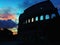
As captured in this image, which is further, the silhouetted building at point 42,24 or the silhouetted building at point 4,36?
the silhouetted building at point 4,36

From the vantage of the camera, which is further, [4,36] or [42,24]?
[4,36]

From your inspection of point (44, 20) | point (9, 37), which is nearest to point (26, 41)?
point (44, 20)

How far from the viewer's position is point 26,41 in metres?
40.7

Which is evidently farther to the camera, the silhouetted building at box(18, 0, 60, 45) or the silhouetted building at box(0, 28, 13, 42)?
the silhouetted building at box(0, 28, 13, 42)

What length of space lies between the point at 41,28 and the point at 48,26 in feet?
5.87

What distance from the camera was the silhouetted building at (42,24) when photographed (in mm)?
32269

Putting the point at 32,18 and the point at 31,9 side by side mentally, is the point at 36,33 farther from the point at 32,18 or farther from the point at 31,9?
the point at 31,9

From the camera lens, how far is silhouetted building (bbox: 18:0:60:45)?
32269 millimetres

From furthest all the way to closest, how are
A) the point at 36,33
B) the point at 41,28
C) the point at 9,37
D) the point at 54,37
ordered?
the point at 9,37
the point at 36,33
the point at 41,28
the point at 54,37

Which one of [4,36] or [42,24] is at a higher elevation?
[42,24]

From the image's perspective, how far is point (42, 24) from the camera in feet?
116

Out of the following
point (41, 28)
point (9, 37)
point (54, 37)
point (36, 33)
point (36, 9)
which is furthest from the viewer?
point (9, 37)

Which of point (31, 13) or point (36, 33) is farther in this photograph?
point (31, 13)

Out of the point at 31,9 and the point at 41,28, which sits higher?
the point at 31,9
